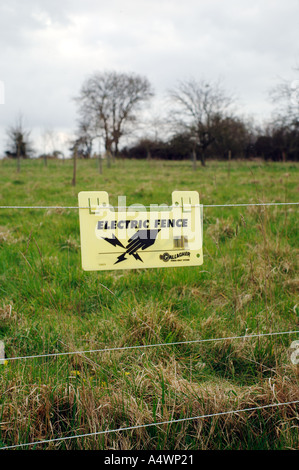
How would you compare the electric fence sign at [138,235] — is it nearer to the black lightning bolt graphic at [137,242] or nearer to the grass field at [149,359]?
the black lightning bolt graphic at [137,242]

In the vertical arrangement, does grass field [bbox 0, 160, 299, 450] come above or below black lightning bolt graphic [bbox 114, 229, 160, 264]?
below

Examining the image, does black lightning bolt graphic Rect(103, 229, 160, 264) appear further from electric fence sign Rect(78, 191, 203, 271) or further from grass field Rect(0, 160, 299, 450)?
grass field Rect(0, 160, 299, 450)

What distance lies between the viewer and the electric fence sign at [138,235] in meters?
1.81

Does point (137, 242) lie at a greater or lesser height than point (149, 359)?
greater

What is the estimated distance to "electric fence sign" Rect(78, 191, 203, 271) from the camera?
71.4 inches

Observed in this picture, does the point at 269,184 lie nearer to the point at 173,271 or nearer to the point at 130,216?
the point at 173,271

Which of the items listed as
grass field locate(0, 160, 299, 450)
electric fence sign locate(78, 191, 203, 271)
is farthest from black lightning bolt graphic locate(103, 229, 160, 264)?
grass field locate(0, 160, 299, 450)

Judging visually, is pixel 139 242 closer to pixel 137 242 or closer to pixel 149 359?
pixel 137 242

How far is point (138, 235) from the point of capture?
6.11 feet

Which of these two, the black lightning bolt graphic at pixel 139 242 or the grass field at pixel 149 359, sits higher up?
the black lightning bolt graphic at pixel 139 242

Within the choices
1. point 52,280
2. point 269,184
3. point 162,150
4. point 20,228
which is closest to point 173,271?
point 52,280

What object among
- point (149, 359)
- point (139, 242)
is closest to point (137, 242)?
point (139, 242)

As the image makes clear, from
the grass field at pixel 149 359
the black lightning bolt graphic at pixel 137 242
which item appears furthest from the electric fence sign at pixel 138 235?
the grass field at pixel 149 359

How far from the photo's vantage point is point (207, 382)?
1991 millimetres
